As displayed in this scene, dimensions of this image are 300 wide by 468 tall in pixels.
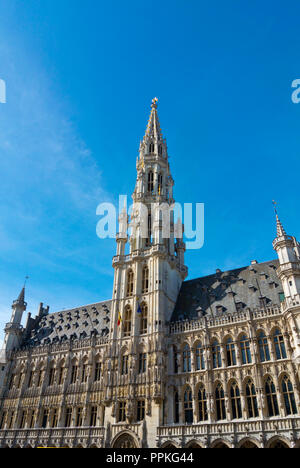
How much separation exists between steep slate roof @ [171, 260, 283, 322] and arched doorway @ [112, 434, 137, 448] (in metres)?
16.0

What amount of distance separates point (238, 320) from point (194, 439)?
1406 cm

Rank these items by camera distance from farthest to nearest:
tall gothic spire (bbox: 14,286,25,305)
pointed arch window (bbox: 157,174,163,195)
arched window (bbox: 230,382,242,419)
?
tall gothic spire (bbox: 14,286,25,305) → pointed arch window (bbox: 157,174,163,195) → arched window (bbox: 230,382,242,419)

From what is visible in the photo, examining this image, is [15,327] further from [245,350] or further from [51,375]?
[245,350]

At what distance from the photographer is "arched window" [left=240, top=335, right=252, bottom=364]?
139 feet

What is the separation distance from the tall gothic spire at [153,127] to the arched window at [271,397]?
158 feet

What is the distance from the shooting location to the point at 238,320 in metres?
44.9

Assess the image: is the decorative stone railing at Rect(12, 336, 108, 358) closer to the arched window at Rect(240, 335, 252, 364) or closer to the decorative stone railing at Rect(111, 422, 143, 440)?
the decorative stone railing at Rect(111, 422, 143, 440)

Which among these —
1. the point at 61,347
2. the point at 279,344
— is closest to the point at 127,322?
the point at 61,347

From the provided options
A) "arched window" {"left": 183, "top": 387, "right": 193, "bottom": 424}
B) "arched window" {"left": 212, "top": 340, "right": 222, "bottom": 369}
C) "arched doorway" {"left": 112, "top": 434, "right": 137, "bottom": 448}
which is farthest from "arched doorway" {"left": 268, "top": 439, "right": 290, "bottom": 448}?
"arched doorway" {"left": 112, "top": 434, "right": 137, "bottom": 448}

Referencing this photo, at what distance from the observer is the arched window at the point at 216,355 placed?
44.2 meters

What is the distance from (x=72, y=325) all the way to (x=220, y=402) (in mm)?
32158

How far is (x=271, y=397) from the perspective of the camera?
129ft

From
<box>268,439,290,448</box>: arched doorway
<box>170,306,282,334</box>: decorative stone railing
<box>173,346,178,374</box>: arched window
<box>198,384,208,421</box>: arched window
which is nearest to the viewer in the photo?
<box>268,439,290,448</box>: arched doorway

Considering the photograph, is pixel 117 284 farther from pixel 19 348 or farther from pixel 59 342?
pixel 19 348
